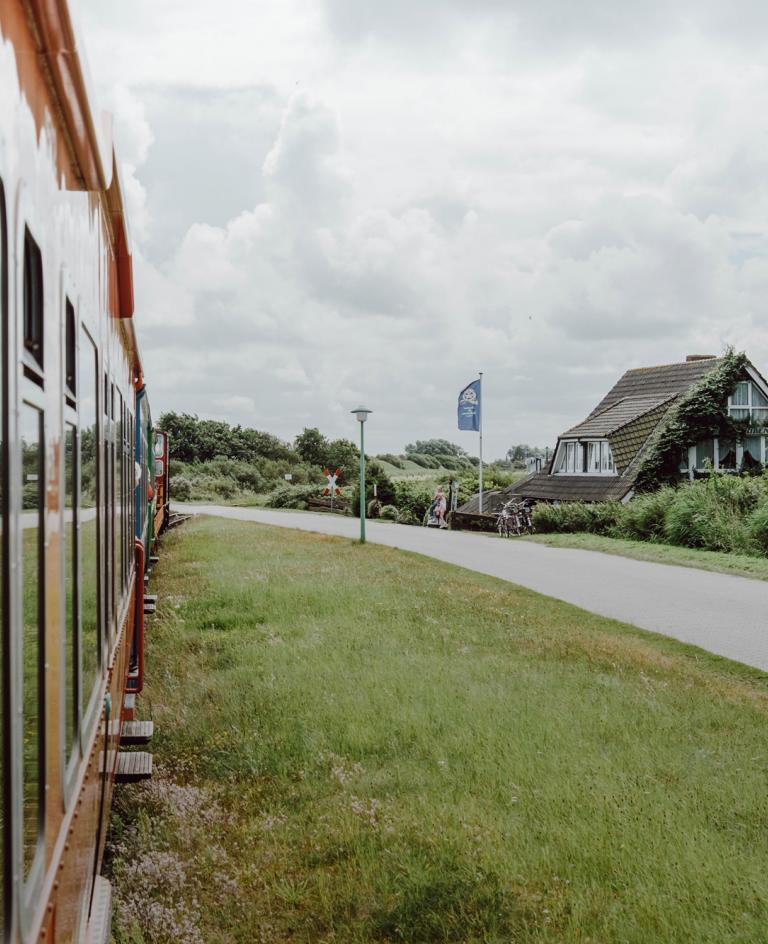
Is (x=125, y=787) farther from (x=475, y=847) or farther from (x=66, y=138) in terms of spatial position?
(x=66, y=138)

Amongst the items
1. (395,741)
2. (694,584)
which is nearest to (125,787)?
(395,741)

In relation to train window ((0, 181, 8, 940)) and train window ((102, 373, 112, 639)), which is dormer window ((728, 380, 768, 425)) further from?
train window ((0, 181, 8, 940))

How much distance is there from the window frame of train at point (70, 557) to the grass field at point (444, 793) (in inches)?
89.5

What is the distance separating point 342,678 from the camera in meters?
8.36

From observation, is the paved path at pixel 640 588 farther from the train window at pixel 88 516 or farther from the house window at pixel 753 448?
the house window at pixel 753 448

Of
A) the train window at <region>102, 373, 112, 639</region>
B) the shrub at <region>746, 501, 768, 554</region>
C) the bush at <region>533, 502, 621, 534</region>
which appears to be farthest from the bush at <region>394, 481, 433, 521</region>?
the train window at <region>102, 373, 112, 639</region>

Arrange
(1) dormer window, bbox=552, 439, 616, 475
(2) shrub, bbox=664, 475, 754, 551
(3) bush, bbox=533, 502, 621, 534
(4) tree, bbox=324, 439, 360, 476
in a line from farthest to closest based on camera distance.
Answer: (4) tree, bbox=324, 439, 360, 476
(1) dormer window, bbox=552, 439, 616, 475
(3) bush, bbox=533, 502, 621, 534
(2) shrub, bbox=664, 475, 754, 551

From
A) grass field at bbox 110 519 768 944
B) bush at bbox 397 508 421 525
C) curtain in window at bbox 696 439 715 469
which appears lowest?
grass field at bbox 110 519 768 944

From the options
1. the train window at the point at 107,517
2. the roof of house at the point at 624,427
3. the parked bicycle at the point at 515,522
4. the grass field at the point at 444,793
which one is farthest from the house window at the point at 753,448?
the train window at the point at 107,517

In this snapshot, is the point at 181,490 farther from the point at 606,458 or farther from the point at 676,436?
the point at 676,436

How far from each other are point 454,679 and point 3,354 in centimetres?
715

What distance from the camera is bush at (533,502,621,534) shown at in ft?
87.8

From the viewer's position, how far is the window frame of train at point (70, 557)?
221cm

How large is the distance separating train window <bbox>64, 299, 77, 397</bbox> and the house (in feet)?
105
